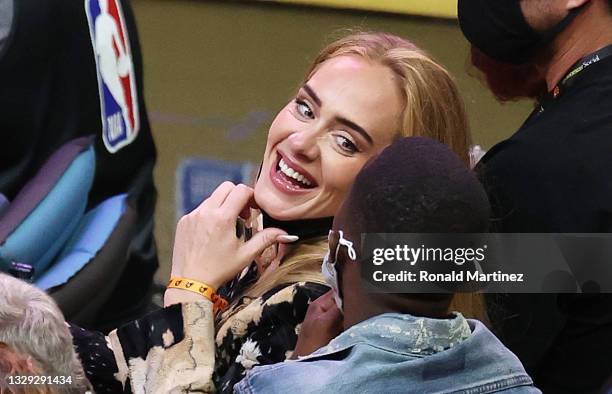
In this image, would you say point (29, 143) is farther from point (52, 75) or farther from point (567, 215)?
point (567, 215)

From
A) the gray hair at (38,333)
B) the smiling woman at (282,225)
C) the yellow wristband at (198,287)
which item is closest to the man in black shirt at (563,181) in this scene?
the smiling woman at (282,225)

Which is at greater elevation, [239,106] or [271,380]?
[271,380]

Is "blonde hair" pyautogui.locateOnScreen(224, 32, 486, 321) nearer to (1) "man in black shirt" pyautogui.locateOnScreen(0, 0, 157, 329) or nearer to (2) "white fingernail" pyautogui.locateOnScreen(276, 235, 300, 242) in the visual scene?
(2) "white fingernail" pyautogui.locateOnScreen(276, 235, 300, 242)

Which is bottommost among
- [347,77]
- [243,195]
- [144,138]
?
[144,138]

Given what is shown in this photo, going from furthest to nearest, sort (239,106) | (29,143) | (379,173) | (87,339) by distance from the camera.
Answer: (239,106)
(29,143)
(87,339)
(379,173)

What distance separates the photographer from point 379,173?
4.29ft

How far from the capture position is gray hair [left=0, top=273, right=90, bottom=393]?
1649 mm

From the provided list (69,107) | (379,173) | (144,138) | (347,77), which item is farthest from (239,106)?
(379,173)

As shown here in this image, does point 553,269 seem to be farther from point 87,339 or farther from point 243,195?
point 87,339

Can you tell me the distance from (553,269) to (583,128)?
240mm

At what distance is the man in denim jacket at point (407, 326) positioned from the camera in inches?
50.0

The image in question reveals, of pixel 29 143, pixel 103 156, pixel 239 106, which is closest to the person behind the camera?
pixel 29 143

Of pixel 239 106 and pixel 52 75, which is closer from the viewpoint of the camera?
pixel 52 75

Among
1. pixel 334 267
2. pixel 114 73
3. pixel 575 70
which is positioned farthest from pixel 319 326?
pixel 114 73
